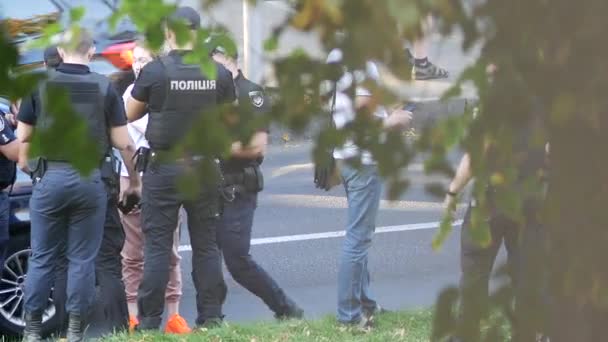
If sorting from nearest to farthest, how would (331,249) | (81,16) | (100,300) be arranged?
(81,16) → (100,300) → (331,249)

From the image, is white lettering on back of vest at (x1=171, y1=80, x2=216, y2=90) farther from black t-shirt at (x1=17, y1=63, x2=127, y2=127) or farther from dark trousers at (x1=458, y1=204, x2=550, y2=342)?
dark trousers at (x1=458, y1=204, x2=550, y2=342)

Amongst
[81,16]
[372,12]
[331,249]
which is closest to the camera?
[372,12]

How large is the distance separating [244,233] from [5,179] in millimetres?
1370

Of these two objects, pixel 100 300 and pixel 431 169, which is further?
pixel 100 300

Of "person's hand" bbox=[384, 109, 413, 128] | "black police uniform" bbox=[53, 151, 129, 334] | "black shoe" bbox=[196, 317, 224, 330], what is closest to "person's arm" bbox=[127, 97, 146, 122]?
"black police uniform" bbox=[53, 151, 129, 334]

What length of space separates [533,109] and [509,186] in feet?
0.52

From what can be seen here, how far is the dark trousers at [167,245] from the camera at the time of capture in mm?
5676

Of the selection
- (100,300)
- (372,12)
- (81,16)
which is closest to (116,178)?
(100,300)

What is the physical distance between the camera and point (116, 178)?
18.9 feet

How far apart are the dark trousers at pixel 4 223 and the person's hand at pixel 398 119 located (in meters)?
4.35

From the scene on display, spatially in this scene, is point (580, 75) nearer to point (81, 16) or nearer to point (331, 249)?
point (81, 16)

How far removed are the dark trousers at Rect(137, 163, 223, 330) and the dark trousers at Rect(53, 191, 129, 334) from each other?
122 mm

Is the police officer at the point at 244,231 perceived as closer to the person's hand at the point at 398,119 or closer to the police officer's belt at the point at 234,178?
the police officer's belt at the point at 234,178

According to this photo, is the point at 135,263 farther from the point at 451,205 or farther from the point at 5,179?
the point at 451,205
